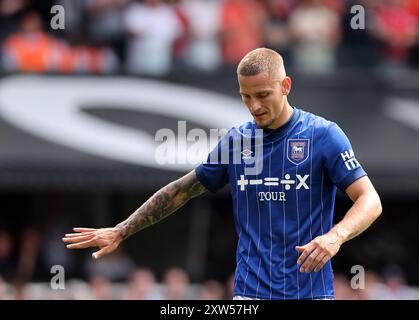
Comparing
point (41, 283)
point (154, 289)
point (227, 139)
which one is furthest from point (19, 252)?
point (227, 139)

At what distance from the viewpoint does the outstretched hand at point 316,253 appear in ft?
21.7

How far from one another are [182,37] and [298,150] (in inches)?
356

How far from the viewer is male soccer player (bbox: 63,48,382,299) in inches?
286

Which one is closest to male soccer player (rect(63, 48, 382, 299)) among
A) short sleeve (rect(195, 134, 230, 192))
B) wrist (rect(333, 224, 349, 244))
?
short sleeve (rect(195, 134, 230, 192))

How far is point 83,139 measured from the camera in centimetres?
1582

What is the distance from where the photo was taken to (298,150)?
293 inches

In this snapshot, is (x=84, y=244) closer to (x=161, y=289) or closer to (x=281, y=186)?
(x=281, y=186)

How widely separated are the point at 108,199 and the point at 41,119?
8.40 ft

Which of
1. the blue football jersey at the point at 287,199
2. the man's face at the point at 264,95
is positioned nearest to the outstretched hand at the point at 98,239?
the blue football jersey at the point at 287,199

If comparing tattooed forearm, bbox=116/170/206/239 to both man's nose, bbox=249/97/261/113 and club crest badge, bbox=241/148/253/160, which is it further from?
man's nose, bbox=249/97/261/113

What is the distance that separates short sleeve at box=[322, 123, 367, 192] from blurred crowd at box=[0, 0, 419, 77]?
29.2ft

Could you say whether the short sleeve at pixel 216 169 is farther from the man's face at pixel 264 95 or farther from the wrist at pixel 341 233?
the wrist at pixel 341 233
